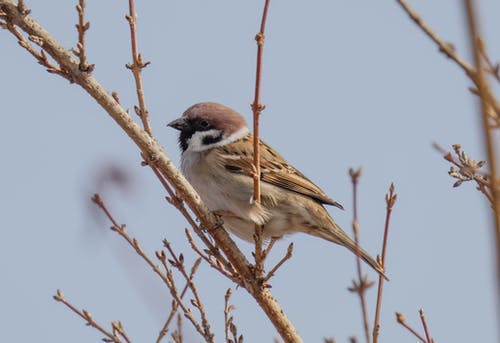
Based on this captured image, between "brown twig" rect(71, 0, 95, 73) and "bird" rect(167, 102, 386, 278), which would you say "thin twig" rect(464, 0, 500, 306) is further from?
"bird" rect(167, 102, 386, 278)

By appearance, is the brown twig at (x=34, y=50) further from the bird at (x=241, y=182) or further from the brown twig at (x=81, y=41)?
the bird at (x=241, y=182)

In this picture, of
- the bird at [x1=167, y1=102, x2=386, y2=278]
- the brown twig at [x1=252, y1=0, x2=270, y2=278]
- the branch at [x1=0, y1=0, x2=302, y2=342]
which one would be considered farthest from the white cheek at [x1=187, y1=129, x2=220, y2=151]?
the brown twig at [x1=252, y1=0, x2=270, y2=278]

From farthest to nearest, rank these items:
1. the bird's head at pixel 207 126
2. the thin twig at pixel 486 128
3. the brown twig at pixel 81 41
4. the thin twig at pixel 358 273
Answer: the bird's head at pixel 207 126 < the brown twig at pixel 81 41 < the thin twig at pixel 358 273 < the thin twig at pixel 486 128

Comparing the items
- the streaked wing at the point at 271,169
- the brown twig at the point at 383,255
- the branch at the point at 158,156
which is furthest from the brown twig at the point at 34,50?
the streaked wing at the point at 271,169

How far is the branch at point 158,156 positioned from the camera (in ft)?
9.20

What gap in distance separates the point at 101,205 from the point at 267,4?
0.82 metres

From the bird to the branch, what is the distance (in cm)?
97

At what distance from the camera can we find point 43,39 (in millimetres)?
2828

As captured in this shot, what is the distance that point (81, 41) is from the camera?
279cm

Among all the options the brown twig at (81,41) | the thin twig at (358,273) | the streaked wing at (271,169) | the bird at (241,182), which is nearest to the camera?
the thin twig at (358,273)

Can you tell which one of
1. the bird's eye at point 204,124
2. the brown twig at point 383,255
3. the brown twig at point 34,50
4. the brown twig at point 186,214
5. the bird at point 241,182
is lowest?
the brown twig at point 383,255

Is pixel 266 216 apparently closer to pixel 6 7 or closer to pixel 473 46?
pixel 6 7

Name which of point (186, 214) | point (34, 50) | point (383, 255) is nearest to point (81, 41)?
point (34, 50)

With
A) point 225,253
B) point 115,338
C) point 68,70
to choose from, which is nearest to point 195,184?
point 225,253
